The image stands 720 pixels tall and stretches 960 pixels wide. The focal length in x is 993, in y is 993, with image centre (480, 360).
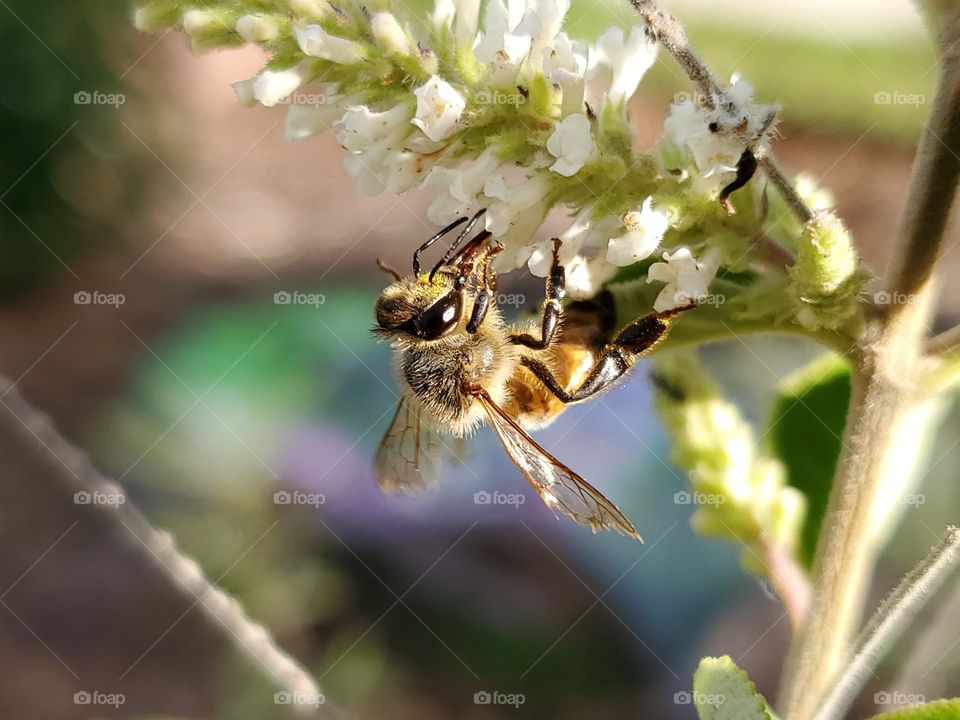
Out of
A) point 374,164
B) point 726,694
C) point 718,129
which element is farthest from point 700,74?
point 726,694

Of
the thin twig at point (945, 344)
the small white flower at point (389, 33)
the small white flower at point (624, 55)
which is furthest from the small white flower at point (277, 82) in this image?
the thin twig at point (945, 344)

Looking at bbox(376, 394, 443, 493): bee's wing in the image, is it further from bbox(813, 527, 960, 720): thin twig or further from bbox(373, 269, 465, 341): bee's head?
bbox(813, 527, 960, 720): thin twig

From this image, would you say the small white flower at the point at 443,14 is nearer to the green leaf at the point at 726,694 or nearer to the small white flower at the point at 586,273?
the small white flower at the point at 586,273

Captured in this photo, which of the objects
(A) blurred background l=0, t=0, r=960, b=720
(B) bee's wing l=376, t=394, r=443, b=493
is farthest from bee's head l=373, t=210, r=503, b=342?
(A) blurred background l=0, t=0, r=960, b=720

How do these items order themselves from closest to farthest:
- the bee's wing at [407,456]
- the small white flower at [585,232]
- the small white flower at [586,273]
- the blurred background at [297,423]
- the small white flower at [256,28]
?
the small white flower at [256,28], the small white flower at [585,232], the small white flower at [586,273], the bee's wing at [407,456], the blurred background at [297,423]

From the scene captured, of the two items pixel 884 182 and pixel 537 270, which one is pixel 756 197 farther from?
pixel 884 182

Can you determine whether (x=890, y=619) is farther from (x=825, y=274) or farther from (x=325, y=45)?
(x=325, y=45)
